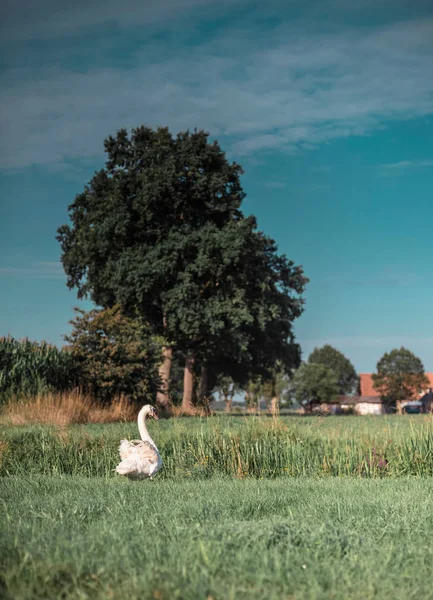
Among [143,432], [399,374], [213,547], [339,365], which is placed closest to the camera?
[213,547]

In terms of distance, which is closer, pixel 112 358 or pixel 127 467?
pixel 127 467

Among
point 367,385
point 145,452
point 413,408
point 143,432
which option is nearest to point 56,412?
point 143,432

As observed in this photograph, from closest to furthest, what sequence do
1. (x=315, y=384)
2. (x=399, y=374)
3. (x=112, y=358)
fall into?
(x=112, y=358), (x=399, y=374), (x=315, y=384)

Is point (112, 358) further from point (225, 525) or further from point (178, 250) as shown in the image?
point (225, 525)

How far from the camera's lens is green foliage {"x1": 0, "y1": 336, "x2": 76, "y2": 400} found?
67.0 ft

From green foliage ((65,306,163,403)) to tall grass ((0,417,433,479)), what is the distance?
10.5m

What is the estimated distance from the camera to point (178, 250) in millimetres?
30156

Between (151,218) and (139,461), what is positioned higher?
(151,218)

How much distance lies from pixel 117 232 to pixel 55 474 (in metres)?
21.2

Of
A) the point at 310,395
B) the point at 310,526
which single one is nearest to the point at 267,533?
the point at 310,526

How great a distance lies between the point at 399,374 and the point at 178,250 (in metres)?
55.5

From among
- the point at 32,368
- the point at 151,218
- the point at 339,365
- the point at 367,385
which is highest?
the point at 151,218

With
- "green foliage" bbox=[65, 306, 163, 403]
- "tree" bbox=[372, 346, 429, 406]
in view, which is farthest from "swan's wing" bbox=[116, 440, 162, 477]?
"tree" bbox=[372, 346, 429, 406]

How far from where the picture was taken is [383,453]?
11242 mm
